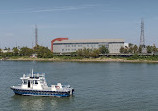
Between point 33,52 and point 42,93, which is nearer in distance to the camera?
point 42,93

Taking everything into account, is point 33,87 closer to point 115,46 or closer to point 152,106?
point 152,106

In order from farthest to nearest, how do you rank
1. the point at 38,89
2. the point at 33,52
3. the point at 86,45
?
1. the point at 33,52
2. the point at 86,45
3. the point at 38,89

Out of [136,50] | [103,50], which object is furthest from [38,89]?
[136,50]

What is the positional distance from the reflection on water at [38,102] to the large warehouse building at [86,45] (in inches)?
4772

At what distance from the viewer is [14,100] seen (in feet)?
120

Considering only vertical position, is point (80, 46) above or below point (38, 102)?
above

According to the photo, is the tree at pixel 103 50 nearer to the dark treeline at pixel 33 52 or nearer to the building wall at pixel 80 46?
the building wall at pixel 80 46

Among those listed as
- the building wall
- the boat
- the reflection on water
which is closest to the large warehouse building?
the building wall

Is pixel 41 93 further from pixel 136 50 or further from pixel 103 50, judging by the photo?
pixel 136 50

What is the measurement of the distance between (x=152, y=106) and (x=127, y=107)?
140 inches

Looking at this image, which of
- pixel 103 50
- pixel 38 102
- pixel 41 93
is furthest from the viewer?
pixel 103 50

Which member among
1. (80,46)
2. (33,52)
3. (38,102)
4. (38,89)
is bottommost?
(38,102)

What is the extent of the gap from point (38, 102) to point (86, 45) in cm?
12777

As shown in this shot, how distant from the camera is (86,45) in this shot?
531ft
